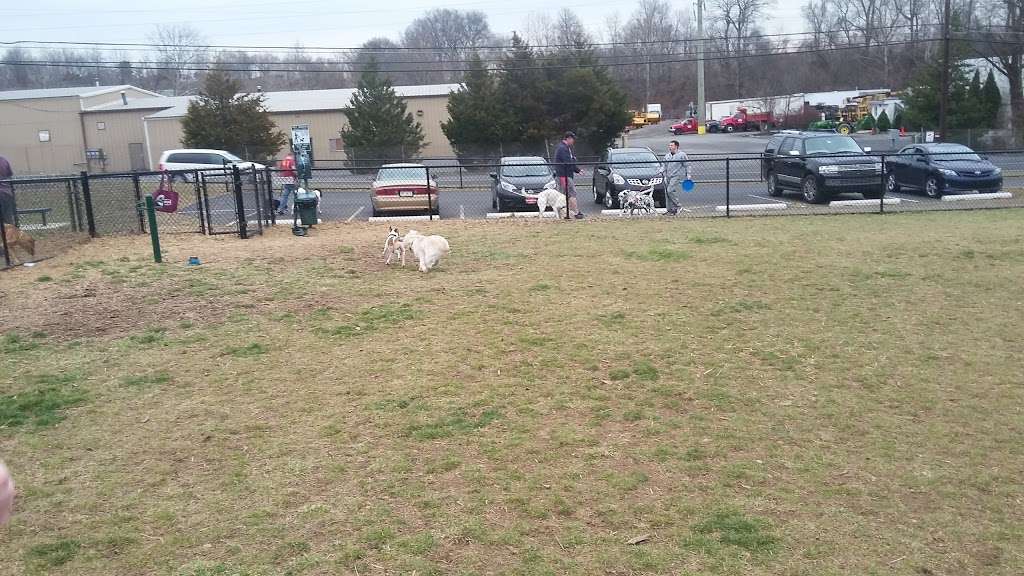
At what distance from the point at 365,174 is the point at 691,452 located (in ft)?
84.6

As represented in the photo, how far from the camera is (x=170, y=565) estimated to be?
3.96 metres

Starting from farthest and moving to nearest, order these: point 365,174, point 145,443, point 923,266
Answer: point 365,174, point 923,266, point 145,443

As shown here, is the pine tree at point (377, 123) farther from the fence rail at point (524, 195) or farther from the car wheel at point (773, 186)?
the car wheel at point (773, 186)

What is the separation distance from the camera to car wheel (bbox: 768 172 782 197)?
2172 cm

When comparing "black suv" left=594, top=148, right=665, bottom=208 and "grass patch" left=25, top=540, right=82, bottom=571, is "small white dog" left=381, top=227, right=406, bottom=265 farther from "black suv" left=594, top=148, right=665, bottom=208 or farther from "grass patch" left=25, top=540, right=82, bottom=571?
"black suv" left=594, top=148, right=665, bottom=208

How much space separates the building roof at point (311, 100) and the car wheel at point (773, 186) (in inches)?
1005

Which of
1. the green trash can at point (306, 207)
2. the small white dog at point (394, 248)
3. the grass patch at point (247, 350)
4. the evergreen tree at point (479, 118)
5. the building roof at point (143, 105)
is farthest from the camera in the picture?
the building roof at point (143, 105)

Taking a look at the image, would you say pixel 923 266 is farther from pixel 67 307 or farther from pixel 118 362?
pixel 67 307

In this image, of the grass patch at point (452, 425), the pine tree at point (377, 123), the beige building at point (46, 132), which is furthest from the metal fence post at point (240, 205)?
the beige building at point (46, 132)

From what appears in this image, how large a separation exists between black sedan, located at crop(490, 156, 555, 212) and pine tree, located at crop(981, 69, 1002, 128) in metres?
32.2

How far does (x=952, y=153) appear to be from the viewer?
20844mm

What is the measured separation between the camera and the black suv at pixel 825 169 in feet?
62.4

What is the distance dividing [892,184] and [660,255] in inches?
508

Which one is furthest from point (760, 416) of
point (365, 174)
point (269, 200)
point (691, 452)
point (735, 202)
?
point (365, 174)
